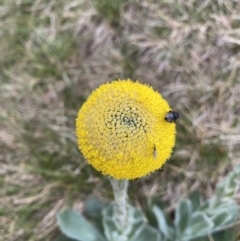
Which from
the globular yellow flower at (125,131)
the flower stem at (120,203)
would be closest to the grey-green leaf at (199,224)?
the flower stem at (120,203)

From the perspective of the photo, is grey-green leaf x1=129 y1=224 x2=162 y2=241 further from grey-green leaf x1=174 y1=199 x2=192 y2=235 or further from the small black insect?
the small black insect

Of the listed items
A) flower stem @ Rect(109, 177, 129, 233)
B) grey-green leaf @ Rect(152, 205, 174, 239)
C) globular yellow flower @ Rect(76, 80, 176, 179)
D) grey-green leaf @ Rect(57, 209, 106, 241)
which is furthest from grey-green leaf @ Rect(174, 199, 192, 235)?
globular yellow flower @ Rect(76, 80, 176, 179)

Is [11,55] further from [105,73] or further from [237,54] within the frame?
[237,54]

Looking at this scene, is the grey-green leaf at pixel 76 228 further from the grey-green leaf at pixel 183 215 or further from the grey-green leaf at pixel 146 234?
the grey-green leaf at pixel 183 215

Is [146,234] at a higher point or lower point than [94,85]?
lower

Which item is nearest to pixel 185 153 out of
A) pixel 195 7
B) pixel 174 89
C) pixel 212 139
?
pixel 212 139

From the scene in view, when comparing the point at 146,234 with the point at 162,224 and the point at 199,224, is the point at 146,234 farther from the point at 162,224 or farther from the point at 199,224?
the point at 199,224

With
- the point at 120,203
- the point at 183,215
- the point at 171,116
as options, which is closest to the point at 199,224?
the point at 183,215
